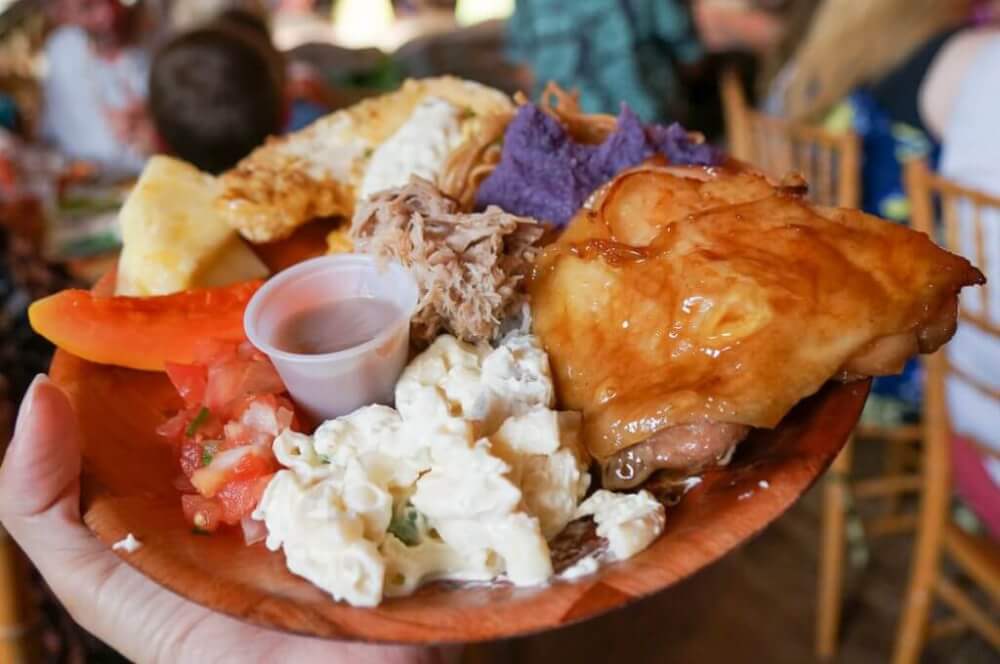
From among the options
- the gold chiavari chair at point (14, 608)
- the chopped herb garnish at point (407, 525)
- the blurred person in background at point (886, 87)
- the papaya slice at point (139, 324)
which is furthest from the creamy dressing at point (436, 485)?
the blurred person in background at point (886, 87)

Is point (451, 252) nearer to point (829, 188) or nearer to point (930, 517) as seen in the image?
point (930, 517)

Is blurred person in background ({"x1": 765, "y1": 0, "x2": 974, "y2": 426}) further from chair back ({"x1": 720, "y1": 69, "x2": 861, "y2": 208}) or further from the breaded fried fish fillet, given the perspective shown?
the breaded fried fish fillet

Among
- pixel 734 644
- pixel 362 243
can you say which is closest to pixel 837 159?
pixel 734 644

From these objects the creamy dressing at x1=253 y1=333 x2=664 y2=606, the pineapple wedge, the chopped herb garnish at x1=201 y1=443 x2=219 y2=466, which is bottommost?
the chopped herb garnish at x1=201 y1=443 x2=219 y2=466

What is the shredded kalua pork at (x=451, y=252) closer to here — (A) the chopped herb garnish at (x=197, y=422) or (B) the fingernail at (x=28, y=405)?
(A) the chopped herb garnish at (x=197, y=422)

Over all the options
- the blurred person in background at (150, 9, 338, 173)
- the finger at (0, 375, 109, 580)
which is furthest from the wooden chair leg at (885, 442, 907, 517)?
the finger at (0, 375, 109, 580)

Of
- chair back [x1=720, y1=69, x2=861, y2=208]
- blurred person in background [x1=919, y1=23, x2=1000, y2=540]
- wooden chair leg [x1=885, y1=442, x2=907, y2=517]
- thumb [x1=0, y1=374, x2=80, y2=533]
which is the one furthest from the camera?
wooden chair leg [x1=885, y1=442, x2=907, y2=517]

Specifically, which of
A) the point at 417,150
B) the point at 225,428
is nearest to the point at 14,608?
the point at 225,428
